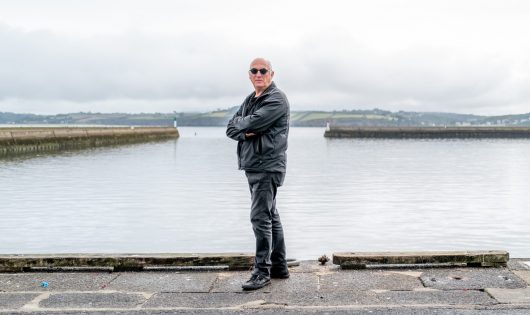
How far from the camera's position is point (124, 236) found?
16.2m

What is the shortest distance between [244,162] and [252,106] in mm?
595

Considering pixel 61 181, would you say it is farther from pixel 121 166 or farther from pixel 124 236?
pixel 124 236

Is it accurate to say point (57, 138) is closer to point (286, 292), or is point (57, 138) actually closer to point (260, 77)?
point (260, 77)

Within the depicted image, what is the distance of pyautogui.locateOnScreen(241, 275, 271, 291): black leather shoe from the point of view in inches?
259

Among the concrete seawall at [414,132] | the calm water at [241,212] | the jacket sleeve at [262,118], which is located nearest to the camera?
the jacket sleeve at [262,118]

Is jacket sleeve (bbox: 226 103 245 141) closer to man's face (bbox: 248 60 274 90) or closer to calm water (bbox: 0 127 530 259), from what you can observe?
man's face (bbox: 248 60 274 90)

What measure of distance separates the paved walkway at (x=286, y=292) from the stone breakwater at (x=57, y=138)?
48.0m

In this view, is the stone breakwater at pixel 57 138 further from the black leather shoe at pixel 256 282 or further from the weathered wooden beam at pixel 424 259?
the black leather shoe at pixel 256 282

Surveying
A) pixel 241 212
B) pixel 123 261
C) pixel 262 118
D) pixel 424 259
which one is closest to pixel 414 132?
pixel 241 212

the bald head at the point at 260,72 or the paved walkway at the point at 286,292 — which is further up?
the bald head at the point at 260,72

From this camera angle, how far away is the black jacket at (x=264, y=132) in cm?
670

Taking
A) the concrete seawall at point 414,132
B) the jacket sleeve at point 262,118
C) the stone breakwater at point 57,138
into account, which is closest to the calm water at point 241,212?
the jacket sleeve at point 262,118

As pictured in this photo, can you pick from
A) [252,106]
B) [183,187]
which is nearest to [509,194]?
[183,187]

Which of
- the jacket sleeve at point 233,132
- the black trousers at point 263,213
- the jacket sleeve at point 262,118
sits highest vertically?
the jacket sleeve at point 262,118
